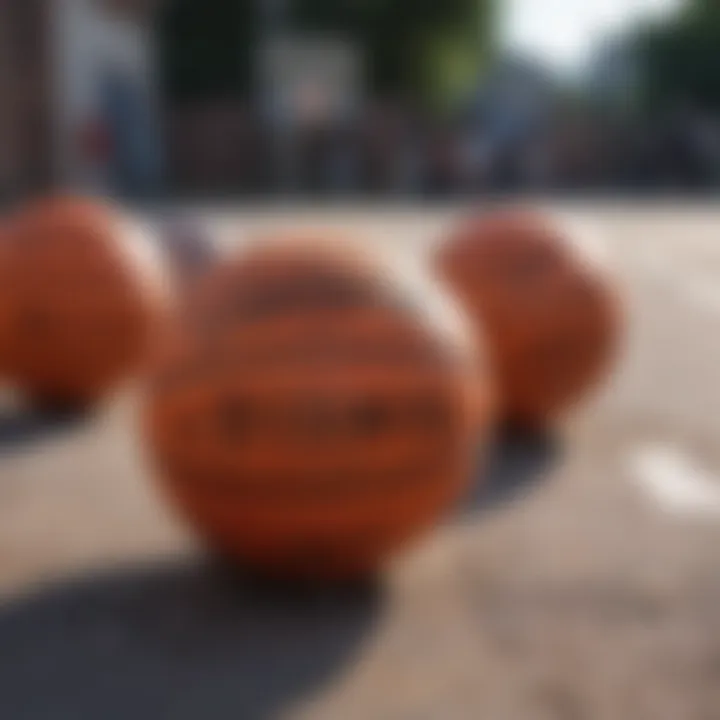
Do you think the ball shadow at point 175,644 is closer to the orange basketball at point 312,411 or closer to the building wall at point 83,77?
the orange basketball at point 312,411

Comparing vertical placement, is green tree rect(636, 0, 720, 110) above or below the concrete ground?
below

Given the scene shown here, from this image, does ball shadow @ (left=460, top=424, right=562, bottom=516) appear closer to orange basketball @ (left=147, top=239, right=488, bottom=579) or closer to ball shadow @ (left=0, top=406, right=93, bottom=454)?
orange basketball @ (left=147, top=239, right=488, bottom=579)

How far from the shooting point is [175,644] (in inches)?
218

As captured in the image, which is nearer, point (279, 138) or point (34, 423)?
point (34, 423)

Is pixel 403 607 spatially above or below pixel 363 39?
above

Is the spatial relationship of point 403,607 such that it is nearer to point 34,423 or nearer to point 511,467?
point 511,467

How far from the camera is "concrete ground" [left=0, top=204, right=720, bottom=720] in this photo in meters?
5.09

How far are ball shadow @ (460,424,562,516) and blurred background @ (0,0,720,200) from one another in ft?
86.3

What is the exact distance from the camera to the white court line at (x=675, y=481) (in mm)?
7603

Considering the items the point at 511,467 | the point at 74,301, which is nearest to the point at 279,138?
the point at 74,301

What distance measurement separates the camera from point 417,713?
4.95 meters

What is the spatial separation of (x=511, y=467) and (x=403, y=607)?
244cm

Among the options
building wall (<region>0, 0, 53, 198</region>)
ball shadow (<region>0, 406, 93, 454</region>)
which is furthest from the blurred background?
ball shadow (<region>0, 406, 93, 454</region>)

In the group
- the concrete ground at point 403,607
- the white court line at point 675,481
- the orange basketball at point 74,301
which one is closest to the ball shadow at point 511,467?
the concrete ground at point 403,607
